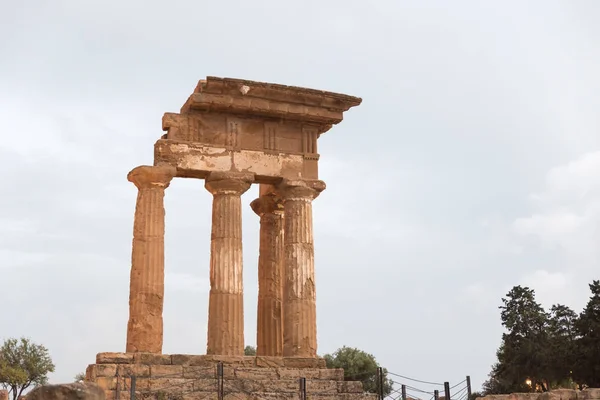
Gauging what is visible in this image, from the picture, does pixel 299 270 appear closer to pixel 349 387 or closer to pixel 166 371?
pixel 349 387

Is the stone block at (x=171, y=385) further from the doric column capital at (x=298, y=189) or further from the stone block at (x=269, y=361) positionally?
the doric column capital at (x=298, y=189)

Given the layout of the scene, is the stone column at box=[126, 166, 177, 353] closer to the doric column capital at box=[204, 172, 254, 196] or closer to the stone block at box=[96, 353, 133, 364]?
the doric column capital at box=[204, 172, 254, 196]

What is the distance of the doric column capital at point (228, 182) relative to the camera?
22938 millimetres

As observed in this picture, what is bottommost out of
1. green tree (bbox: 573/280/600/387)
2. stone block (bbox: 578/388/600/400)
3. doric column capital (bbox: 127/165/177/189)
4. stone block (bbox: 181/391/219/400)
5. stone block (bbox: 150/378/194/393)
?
stone block (bbox: 578/388/600/400)

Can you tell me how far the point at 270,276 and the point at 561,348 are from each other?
1995 cm

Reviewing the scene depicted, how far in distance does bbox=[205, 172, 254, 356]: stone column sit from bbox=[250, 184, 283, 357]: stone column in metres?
2.52

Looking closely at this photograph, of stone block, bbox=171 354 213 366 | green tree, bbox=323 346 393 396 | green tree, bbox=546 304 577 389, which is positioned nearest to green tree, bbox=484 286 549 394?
green tree, bbox=546 304 577 389

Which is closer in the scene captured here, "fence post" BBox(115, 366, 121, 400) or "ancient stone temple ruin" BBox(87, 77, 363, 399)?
"fence post" BBox(115, 366, 121, 400)

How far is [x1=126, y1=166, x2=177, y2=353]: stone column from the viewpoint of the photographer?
834 inches

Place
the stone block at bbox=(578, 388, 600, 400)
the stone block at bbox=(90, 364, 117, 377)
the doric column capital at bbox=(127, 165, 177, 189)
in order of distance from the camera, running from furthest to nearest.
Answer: the doric column capital at bbox=(127, 165, 177, 189) → the stone block at bbox=(90, 364, 117, 377) → the stone block at bbox=(578, 388, 600, 400)

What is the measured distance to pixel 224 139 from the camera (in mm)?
23641

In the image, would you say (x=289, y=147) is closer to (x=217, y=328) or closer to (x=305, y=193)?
(x=305, y=193)

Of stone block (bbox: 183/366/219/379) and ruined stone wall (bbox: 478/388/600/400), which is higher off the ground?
stone block (bbox: 183/366/219/379)

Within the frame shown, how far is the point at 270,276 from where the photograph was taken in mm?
24953
